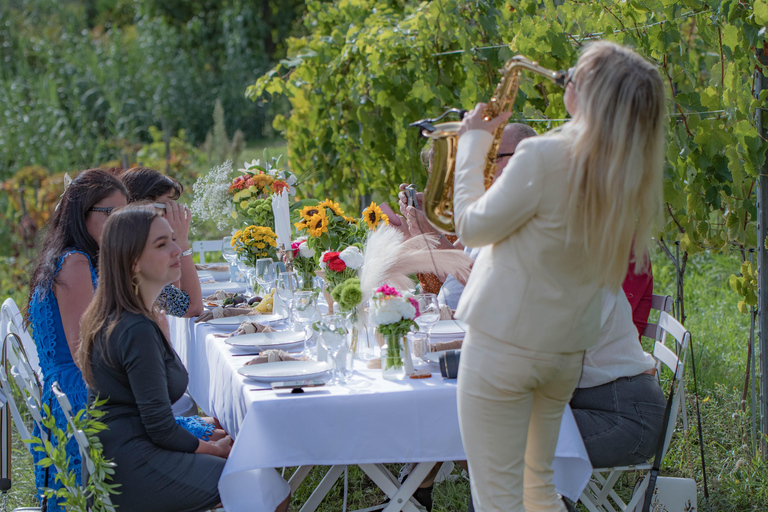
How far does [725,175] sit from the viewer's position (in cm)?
296

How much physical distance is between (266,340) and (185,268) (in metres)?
0.72

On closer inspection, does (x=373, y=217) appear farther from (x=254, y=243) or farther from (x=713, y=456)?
(x=713, y=456)

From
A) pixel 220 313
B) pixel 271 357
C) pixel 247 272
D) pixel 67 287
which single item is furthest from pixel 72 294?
pixel 247 272

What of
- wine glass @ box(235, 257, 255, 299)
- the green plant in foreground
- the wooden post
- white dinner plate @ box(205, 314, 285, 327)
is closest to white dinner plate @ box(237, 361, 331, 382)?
the green plant in foreground

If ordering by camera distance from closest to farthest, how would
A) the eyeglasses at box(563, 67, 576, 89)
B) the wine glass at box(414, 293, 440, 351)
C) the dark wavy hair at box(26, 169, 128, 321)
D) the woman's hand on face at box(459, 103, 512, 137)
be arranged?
the eyeglasses at box(563, 67, 576, 89)
the woman's hand on face at box(459, 103, 512, 137)
the wine glass at box(414, 293, 440, 351)
the dark wavy hair at box(26, 169, 128, 321)

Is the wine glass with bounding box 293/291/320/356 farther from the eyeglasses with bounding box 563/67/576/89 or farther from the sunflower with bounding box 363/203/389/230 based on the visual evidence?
the eyeglasses with bounding box 563/67/576/89

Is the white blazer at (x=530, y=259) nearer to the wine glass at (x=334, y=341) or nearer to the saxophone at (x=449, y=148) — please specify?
the saxophone at (x=449, y=148)

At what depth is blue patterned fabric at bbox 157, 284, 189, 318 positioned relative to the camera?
304 cm

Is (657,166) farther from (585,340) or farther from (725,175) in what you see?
(725,175)

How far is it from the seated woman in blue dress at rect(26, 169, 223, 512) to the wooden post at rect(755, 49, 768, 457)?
7.23 feet

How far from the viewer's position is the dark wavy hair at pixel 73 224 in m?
2.59

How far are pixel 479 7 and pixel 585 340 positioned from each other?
323 centimetres

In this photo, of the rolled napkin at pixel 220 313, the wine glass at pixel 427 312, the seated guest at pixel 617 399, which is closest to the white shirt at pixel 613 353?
the seated guest at pixel 617 399

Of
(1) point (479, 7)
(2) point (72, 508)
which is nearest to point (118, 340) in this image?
(2) point (72, 508)
